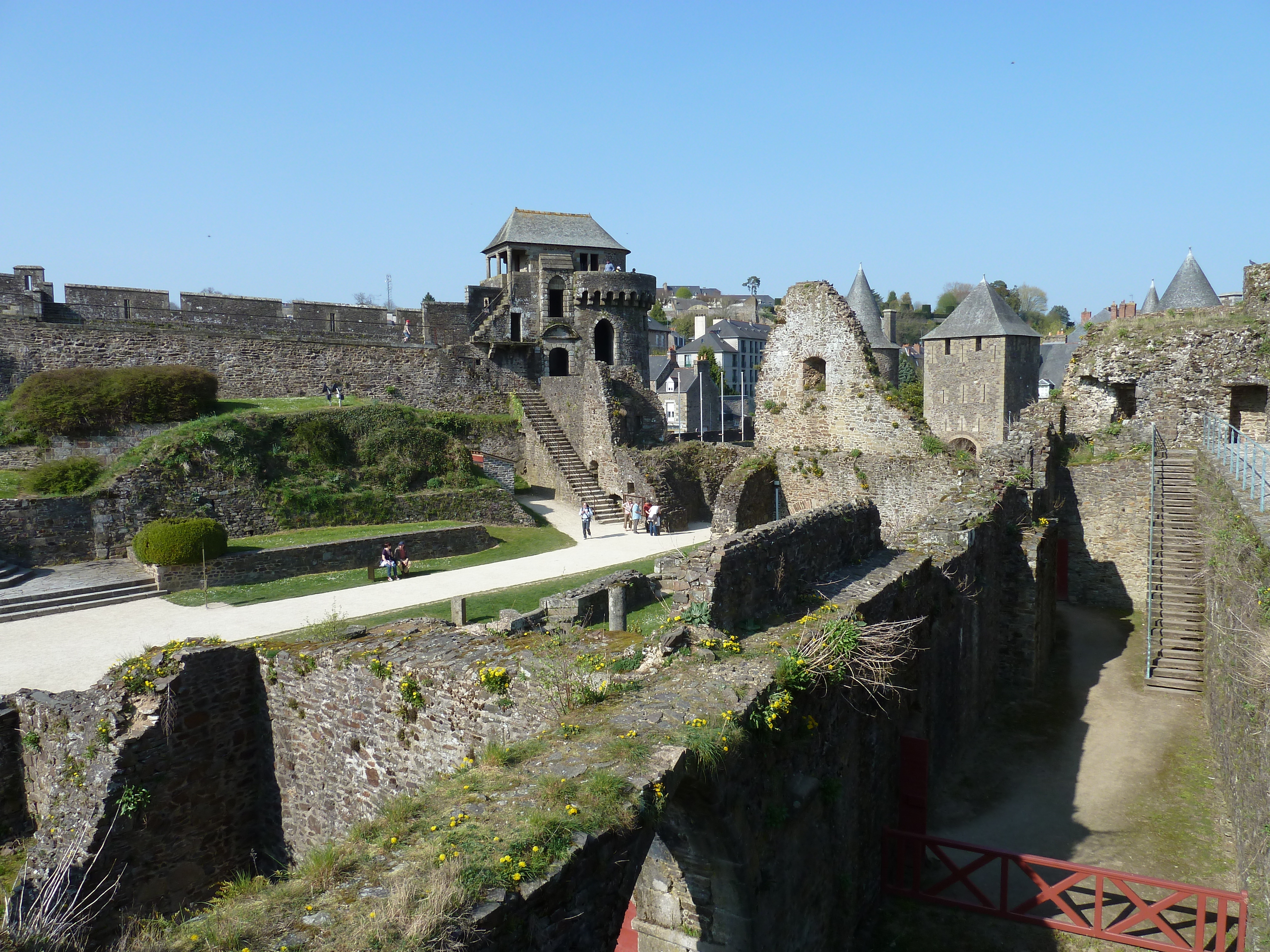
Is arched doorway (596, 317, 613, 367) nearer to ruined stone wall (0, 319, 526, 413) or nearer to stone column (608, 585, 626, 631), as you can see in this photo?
ruined stone wall (0, 319, 526, 413)

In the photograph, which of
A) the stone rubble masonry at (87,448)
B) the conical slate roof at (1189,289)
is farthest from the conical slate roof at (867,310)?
the stone rubble masonry at (87,448)

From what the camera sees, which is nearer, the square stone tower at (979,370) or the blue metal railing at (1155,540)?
the blue metal railing at (1155,540)

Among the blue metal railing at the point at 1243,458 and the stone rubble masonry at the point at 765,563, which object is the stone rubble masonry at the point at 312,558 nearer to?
the stone rubble masonry at the point at 765,563

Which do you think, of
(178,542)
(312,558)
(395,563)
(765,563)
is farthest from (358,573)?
(765,563)

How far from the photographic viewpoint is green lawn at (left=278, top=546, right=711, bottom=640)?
530 inches

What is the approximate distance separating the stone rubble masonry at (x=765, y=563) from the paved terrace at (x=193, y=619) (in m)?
7.51

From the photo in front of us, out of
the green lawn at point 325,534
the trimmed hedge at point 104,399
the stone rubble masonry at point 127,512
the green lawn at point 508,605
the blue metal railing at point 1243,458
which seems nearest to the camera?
the blue metal railing at point 1243,458

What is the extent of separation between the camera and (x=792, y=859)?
6.37 m

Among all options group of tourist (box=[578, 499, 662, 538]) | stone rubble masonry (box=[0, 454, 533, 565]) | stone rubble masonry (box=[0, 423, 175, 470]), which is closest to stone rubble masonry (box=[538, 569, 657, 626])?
group of tourist (box=[578, 499, 662, 538])

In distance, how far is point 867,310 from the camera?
57.2m

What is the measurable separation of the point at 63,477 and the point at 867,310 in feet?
155

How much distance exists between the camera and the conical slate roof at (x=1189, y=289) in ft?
107

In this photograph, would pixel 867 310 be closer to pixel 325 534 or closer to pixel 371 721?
pixel 325 534

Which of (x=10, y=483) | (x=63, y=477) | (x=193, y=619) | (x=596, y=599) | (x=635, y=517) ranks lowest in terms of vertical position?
(x=193, y=619)
